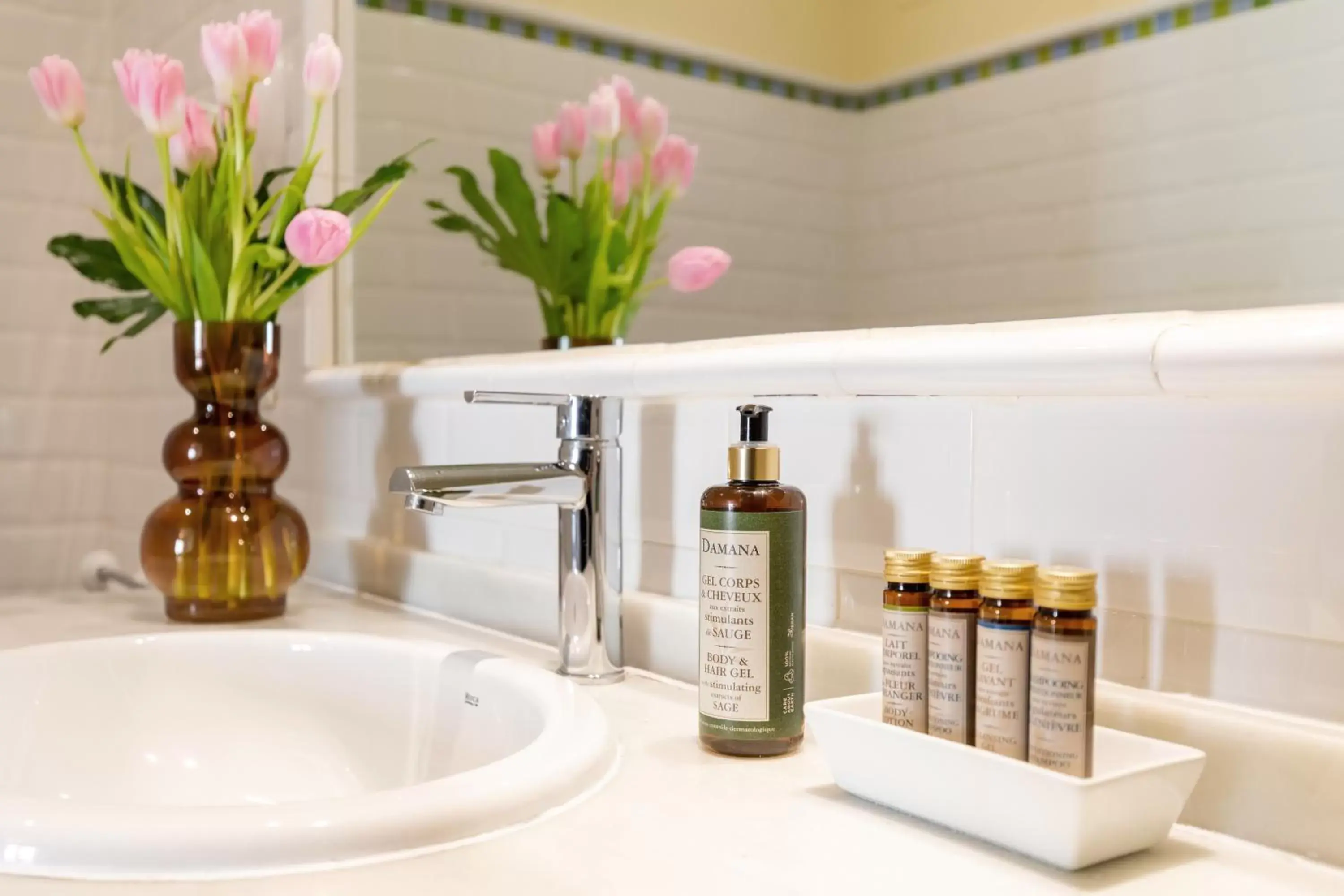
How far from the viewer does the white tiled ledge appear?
0.55 m

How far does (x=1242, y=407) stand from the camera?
1.94 ft

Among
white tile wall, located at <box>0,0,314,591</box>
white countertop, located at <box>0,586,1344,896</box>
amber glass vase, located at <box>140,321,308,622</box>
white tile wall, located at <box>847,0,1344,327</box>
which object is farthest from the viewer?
white tile wall, located at <box>0,0,314,591</box>

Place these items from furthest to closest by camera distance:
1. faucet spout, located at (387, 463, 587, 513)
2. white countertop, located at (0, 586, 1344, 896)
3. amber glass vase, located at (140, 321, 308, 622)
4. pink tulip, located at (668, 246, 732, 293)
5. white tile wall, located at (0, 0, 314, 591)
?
1. white tile wall, located at (0, 0, 314, 591)
2. amber glass vase, located at (140, 321, 308, 622)
3. pink tulip, located at (668, 246, 732, 293)
4. faucet spout, located at (387, 463, 587, 513)
5. white countertop, located at (0, 586, 1344, 896)

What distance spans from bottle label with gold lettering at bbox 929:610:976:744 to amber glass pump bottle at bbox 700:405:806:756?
4.1 inches

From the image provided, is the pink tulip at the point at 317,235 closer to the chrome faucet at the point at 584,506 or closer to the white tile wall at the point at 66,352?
the chrome faucet at the point at 584,506

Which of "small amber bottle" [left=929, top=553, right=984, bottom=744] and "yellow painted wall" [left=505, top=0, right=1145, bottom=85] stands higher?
"yellow painted wall" [left=505, top=0, right=1145, bottom=85]

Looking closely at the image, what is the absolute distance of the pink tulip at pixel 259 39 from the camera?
1062 mm

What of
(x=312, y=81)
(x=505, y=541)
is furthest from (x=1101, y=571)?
(x=312, y=81)

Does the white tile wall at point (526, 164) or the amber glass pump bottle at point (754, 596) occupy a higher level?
the white tile wall at point (526, 164)

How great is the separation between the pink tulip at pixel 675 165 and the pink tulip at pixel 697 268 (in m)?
0.06

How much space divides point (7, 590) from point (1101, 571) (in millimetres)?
1608

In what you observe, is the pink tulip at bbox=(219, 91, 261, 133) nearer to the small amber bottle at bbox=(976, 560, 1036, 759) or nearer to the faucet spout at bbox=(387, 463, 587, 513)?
the faucet spout at bbox=(387, 463, 587, 513)

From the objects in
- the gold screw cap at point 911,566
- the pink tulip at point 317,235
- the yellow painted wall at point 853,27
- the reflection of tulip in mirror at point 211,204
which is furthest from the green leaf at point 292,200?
the gold screw cap at point 911,566

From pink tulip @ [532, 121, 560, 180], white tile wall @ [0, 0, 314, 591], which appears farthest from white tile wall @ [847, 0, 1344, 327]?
white tile wall @ [0, 0, 314, 591]
